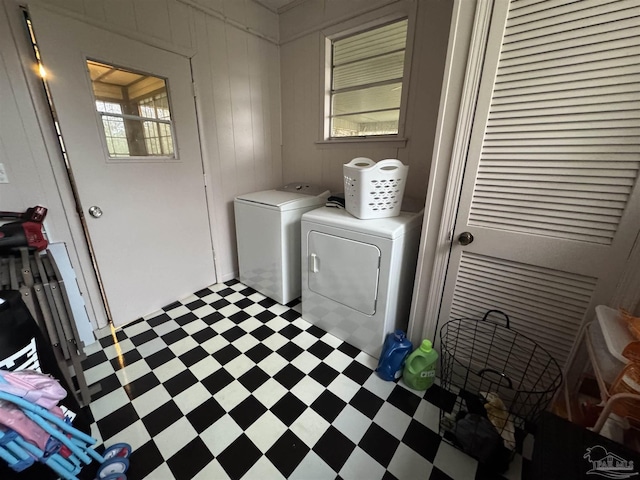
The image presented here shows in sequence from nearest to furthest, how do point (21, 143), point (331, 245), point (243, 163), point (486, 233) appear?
1. point (486, 233)
2. point (21, 143)
3. point (331, 245)
4. point (243, 163)

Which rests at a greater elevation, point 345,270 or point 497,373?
point 345,270

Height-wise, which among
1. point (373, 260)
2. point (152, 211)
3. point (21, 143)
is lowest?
point (373, 260)

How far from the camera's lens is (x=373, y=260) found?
4.85ft

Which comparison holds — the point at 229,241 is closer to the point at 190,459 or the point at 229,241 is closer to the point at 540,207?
the point at 190,459

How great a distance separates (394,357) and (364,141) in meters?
1.65

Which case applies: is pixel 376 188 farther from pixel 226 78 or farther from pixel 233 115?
pixel 226 78

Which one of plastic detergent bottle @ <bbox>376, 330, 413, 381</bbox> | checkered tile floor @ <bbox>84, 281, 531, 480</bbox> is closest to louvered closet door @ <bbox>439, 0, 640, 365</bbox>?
plastic detergent bottle @ <bbox>376, 330, 413, 381</bbox>

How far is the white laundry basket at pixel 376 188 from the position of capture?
1477mm

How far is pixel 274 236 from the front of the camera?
205cm

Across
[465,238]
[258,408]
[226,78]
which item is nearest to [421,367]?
[465,238]

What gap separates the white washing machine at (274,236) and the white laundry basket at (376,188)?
0.59 metres

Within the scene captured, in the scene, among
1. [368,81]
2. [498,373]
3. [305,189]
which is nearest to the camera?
[498,373]

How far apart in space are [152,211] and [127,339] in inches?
37.1

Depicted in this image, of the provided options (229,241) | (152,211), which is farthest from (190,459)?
(229,241)
